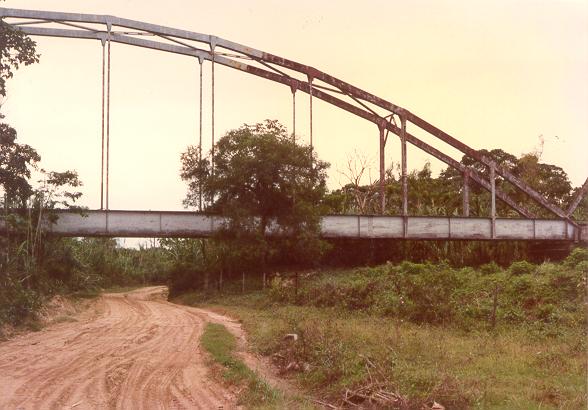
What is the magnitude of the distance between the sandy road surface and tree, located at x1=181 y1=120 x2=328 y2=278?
1099cm

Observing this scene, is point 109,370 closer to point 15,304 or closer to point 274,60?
point 15,304

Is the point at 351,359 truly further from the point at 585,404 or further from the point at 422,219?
the point at 422,219

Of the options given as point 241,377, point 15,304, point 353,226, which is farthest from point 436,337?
point 353,226

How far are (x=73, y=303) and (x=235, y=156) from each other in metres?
9.40

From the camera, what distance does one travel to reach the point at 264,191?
3272cm

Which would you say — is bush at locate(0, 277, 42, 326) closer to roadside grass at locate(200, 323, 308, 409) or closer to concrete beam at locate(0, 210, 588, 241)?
roadside grass at locate(200, 323, 308, 409)

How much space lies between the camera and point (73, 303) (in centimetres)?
3009

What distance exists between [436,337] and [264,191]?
57.1 feet

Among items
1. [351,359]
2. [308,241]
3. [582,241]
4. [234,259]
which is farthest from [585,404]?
[582,241]

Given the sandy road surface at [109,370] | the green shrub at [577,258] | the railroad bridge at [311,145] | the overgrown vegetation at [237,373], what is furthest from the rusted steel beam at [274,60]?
the overgrown vegetation at [237,373]

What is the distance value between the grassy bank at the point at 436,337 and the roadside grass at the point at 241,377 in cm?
77

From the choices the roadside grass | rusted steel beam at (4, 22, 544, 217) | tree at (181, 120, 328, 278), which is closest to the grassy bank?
the roadside grass

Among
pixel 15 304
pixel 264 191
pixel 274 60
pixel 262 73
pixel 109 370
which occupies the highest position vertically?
pixel 274 60

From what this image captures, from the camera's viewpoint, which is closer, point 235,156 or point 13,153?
point 13,153
